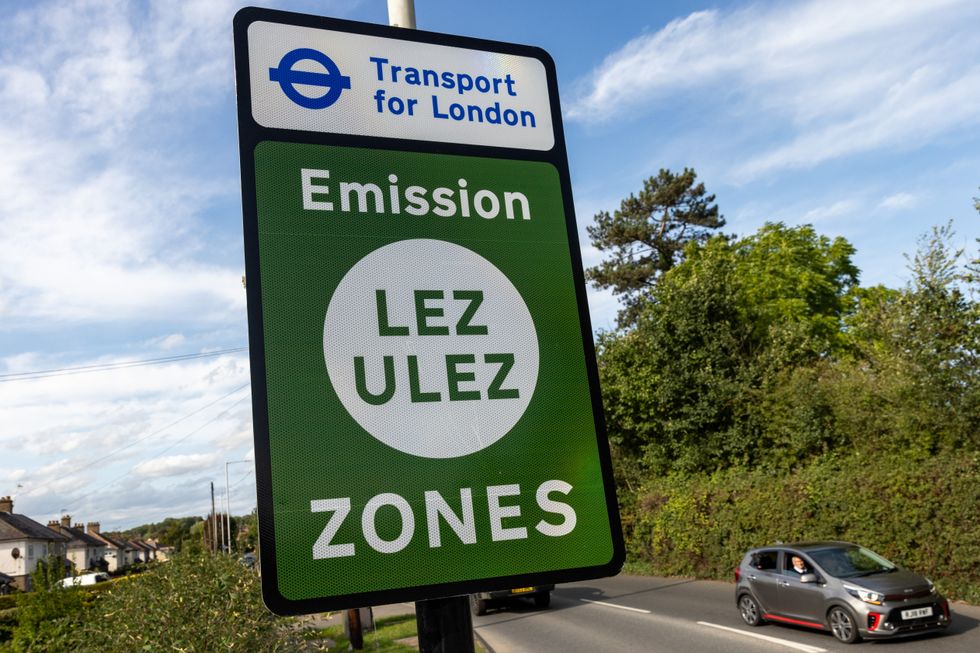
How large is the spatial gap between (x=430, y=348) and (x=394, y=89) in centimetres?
81

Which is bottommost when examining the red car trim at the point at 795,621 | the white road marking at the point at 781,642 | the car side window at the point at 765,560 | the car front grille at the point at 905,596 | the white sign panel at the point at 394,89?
the white road marking at the point at 781,642

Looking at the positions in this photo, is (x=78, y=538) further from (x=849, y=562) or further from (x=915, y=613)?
(x=915, y=613)

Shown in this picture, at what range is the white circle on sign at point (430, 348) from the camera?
178 cm

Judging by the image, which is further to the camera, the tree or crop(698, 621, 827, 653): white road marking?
the tree

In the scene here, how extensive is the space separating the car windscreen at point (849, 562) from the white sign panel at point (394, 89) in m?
12.0

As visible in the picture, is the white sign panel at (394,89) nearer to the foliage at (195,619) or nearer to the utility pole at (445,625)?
the utility pole at (445,625)

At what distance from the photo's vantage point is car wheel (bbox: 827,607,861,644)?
11195 millimetres

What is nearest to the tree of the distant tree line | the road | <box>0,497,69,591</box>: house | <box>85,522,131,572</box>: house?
the distant tree line

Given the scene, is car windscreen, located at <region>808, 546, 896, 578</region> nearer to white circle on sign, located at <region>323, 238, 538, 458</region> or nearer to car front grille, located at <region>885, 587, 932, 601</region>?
car front grille, located at <region>885, 587, 932, 601</region>

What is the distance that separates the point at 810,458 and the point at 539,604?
9447 mm

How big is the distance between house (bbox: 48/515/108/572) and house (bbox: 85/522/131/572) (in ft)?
5.00

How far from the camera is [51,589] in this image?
14312 mm

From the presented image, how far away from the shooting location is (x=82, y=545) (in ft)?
267

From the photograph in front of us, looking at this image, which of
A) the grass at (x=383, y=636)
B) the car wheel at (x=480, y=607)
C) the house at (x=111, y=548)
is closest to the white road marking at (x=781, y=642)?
the grass at (x=383, y=636)
